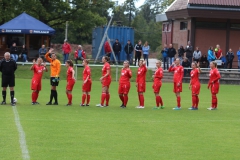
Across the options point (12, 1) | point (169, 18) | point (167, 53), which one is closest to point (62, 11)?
point (12, 1)

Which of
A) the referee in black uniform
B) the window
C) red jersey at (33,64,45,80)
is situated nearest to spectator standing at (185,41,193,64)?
the window

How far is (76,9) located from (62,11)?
1.43 m

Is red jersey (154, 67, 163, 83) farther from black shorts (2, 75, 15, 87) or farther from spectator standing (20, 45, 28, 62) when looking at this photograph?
spectator standing (20, 45, 28, 62)

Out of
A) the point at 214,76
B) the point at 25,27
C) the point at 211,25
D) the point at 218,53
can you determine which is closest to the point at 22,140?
the point at 214,76

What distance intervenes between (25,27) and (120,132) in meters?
27.1

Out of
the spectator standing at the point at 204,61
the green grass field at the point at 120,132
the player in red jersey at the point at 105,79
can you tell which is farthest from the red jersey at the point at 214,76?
the spectator standing at the point at 204,61

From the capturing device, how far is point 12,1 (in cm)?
4731

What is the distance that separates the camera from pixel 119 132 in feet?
48.0

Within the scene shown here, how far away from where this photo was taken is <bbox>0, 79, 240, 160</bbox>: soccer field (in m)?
11.7

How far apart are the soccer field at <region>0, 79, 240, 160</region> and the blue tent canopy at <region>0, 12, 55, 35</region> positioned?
683 inches

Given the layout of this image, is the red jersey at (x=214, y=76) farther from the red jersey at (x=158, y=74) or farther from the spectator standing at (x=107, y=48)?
the spectator standing at (x=107, y=48)

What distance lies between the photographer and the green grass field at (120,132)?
1167 cm

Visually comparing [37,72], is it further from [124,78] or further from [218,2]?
[218,2]

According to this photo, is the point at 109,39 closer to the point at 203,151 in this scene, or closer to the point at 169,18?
the point at 169,18
